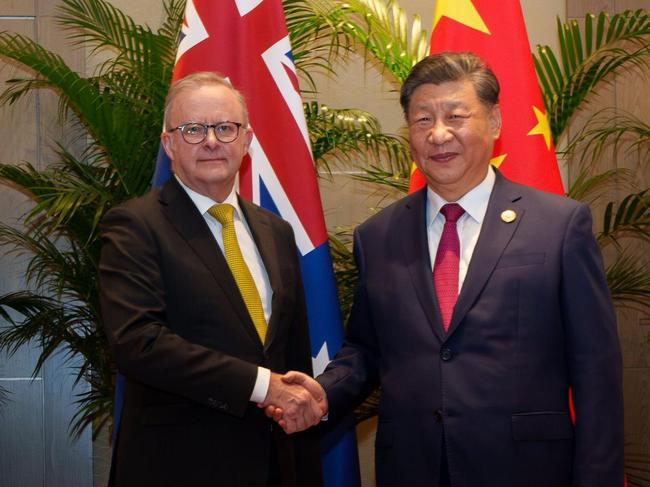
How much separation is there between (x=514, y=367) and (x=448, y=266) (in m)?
0.32

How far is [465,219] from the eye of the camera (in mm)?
2463

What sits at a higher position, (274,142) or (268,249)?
(274,142)

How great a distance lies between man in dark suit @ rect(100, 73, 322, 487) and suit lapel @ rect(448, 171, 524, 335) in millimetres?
489

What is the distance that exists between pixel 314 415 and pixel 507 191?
0.81 metres

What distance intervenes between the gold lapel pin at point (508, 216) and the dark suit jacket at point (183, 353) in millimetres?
630

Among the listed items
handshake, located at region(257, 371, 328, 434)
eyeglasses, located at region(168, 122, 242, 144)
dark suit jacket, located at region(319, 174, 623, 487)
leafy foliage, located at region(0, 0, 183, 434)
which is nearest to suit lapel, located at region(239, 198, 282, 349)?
handshake, located at region(257, 371, 328, 434)

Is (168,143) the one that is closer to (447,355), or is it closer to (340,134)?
(447,355)

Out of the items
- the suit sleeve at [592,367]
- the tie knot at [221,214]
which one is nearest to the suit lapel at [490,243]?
the suit sleeve at [592,367]

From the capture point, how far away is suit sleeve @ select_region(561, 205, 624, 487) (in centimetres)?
219

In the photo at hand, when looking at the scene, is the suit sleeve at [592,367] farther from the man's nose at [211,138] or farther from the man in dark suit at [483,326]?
the man's nose at [211,138]

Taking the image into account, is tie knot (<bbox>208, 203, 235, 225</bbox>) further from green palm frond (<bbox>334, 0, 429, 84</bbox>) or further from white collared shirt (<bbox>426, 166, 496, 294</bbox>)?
green palm frond (<bbox>334, 0, 429, 84</bbox>)

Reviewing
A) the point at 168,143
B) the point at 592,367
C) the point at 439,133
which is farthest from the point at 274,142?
the point at 592,367

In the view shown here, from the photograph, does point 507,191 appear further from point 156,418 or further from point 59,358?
point 59,358

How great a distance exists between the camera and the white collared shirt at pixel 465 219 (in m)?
2.40
